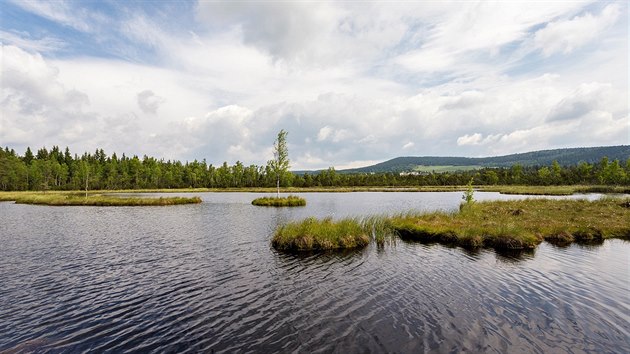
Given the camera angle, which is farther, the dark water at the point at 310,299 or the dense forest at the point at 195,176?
the dense forest at the point at 195,176

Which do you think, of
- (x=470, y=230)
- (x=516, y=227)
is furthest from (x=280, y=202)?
(x=516, y=227)

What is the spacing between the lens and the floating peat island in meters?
26.8

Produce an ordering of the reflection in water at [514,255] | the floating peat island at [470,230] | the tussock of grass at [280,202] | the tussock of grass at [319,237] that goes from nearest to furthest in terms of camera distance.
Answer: the reflection in water at [514,255], the tussock of grass at [319,237], the floating peat island at [470,230], the tussock of grass at [280,202]

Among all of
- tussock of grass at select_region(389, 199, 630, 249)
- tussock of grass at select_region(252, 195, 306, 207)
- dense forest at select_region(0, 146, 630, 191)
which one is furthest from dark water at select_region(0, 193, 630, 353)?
dense forest at select_region(0, 146, 630, 191)

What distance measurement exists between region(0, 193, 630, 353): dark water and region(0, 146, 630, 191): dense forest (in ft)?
426

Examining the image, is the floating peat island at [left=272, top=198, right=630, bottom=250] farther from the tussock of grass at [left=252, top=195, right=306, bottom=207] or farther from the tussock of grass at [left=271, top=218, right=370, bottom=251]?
the tussock of grass at [left=252, top=195, right=306, bottom=207]

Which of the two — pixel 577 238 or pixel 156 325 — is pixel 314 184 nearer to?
pixel 577 238

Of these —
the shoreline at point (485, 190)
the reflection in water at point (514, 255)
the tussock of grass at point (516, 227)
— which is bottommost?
the reflection in water at point (514, 255)

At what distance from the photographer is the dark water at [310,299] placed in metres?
11.4

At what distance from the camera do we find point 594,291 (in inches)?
656

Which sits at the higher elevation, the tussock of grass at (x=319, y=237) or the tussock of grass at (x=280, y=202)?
the tussock of grass at (x=280, y=202)

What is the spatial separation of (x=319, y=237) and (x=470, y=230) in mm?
14363

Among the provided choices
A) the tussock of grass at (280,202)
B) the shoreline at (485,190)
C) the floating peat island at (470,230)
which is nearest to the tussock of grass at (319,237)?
the floating peat island at (470,230)

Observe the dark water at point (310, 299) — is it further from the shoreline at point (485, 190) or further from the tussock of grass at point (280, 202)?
the shoreline at point (485, 190)
